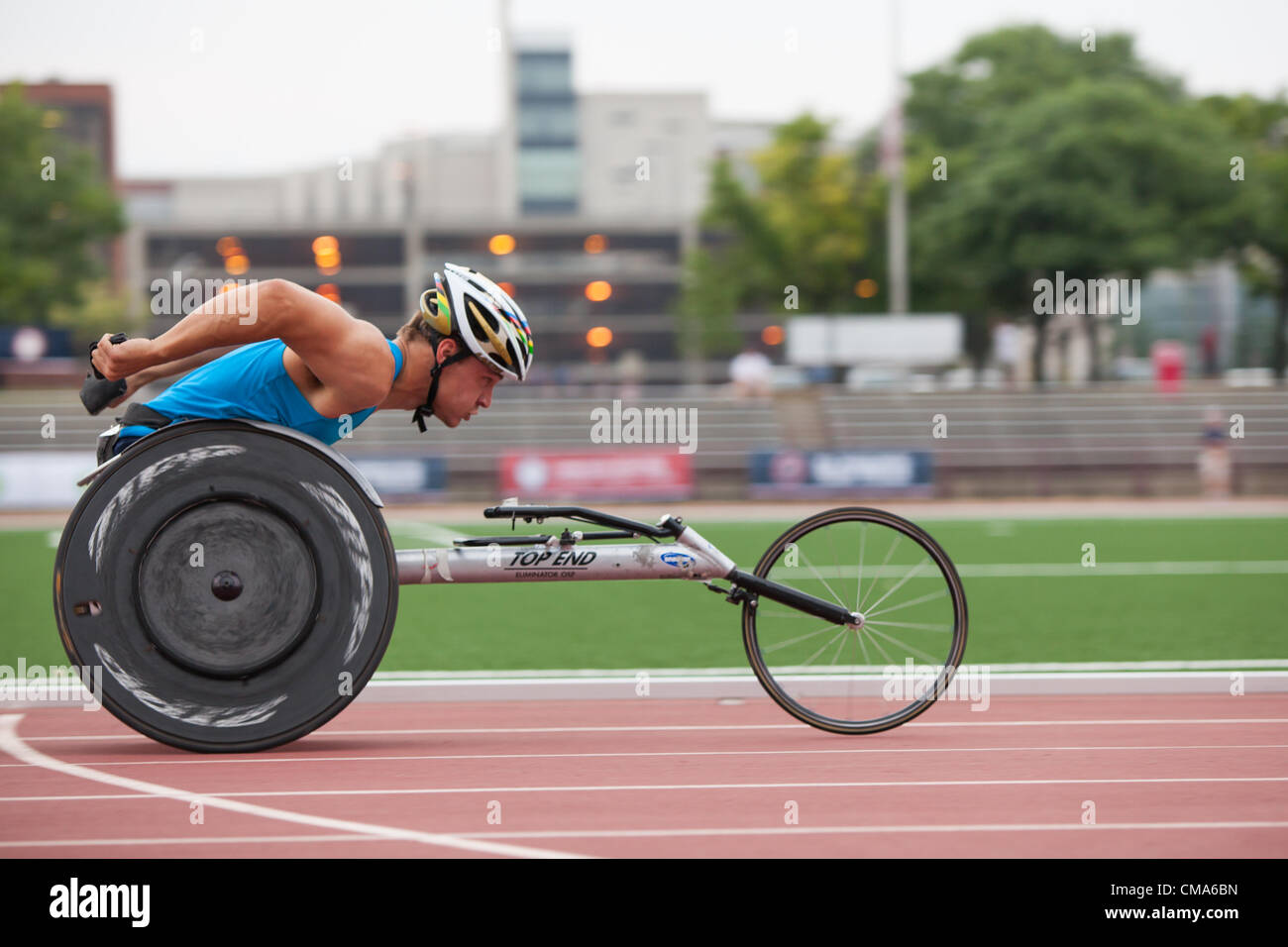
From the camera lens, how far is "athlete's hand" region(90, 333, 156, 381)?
494 centimetres

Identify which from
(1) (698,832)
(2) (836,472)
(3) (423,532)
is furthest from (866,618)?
(2) (836,472)

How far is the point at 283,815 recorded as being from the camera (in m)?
4.44

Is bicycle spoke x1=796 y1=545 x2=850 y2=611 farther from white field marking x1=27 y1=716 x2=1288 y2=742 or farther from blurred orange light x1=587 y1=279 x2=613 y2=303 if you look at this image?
blurred orange light x1=587 y1=279 x2=613 y2=303

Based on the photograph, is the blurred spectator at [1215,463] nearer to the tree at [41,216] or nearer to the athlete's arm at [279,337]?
the athlete's arm at [279,337]

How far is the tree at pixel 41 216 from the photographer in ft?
160

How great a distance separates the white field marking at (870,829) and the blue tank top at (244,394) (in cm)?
186

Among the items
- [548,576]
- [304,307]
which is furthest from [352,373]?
[548,576]

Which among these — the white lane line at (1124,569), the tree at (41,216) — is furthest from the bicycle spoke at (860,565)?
the tree at (41,216)

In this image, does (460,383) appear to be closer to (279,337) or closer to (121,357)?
(279,337)

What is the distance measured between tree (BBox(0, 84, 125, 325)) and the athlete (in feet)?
156

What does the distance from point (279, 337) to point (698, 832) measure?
225cm

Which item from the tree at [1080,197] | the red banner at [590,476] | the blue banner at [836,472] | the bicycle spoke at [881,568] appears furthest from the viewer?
the tree at [1080,197]
